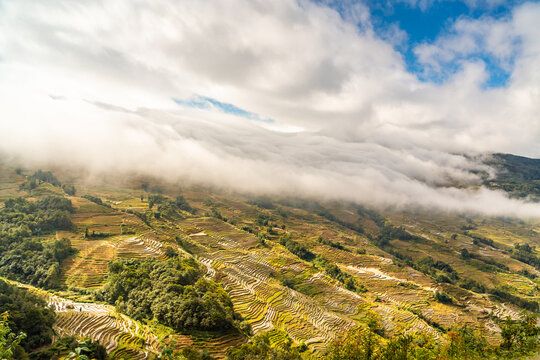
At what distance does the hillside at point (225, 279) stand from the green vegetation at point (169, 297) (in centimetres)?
23

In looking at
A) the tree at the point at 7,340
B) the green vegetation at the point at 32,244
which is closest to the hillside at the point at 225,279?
the green vegetation at the point at 32,244

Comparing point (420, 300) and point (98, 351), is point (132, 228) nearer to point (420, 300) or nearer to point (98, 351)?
point (98, 351)

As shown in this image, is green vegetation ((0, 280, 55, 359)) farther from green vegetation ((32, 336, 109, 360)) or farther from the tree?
the tree

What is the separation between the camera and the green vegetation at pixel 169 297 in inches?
1484

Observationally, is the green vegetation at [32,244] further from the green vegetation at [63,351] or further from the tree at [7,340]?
the tree at [7,340]

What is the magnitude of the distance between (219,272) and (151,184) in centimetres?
13815

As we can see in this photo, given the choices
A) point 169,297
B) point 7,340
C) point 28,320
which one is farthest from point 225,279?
point 7,340

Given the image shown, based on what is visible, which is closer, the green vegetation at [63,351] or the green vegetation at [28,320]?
the green vegetation at [63,351]

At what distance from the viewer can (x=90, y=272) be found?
54281 mm

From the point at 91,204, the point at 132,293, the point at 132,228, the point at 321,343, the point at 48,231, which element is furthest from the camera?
the point at 91,204

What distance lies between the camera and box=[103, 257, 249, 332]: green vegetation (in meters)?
37.7

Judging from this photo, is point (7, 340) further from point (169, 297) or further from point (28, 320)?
point (169, 297)

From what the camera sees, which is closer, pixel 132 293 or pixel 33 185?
pixel 132 293

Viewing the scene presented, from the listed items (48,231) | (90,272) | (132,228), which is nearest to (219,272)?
(90,272)
